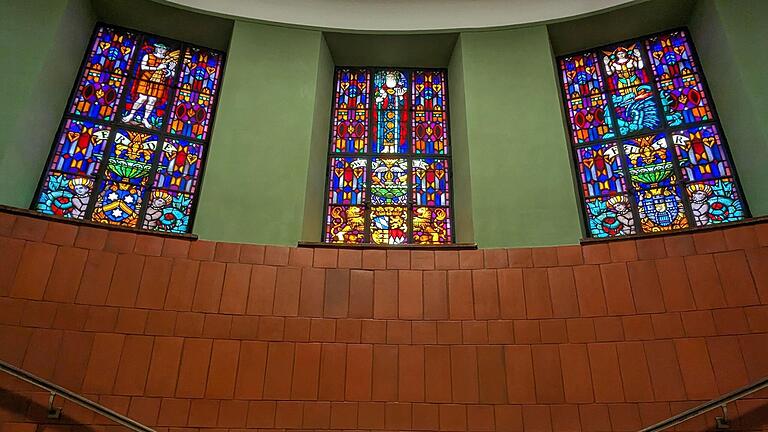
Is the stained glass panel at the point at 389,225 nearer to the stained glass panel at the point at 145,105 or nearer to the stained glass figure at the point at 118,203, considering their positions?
the stained glass figure at the point at 118,203

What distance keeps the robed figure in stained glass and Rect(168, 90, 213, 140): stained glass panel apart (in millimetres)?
216

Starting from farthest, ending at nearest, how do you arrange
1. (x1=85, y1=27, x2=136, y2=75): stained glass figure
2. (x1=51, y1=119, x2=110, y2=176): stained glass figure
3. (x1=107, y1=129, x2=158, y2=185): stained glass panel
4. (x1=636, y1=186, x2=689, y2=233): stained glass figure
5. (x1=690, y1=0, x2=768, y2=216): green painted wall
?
(x1=85, y1=27, x2=136, y2=75): stained glass figure
(x1=107, y1=129, x2=158, y2=185): stained glass panel
(x1=51, y1=119, x2=110, y2=176): stained glass figure
(x1=636, y1=186, x2=689, y2=233): stained glass figure
(x1=690, y1=0, x2=768, y2=216): green painted wall

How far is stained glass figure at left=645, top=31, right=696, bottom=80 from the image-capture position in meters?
6.74

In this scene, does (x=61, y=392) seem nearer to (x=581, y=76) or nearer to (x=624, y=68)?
(x=581, y=76)

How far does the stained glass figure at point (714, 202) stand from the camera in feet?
18.5

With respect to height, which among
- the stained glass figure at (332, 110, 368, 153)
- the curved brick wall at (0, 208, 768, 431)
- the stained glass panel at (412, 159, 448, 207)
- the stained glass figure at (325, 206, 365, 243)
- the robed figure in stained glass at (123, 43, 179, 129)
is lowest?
the curved brick wall at (0, 208, 768, 431)

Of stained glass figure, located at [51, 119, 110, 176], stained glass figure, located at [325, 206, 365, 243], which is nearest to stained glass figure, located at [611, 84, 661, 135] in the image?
stained glass figure, located at [325, 206, 365, 243]

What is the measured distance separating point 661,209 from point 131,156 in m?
5.86

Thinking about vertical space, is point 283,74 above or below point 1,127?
above

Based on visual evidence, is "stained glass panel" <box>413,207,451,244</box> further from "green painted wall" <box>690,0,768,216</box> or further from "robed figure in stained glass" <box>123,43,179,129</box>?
"robed figure in stained glass" <box>123,43,179,129</box>

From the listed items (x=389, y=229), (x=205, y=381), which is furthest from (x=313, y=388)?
(x=389, y=229)

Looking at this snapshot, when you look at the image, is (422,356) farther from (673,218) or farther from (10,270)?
(10,270)

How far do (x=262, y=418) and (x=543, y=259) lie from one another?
2853 millimetres

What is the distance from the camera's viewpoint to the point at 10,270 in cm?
464
